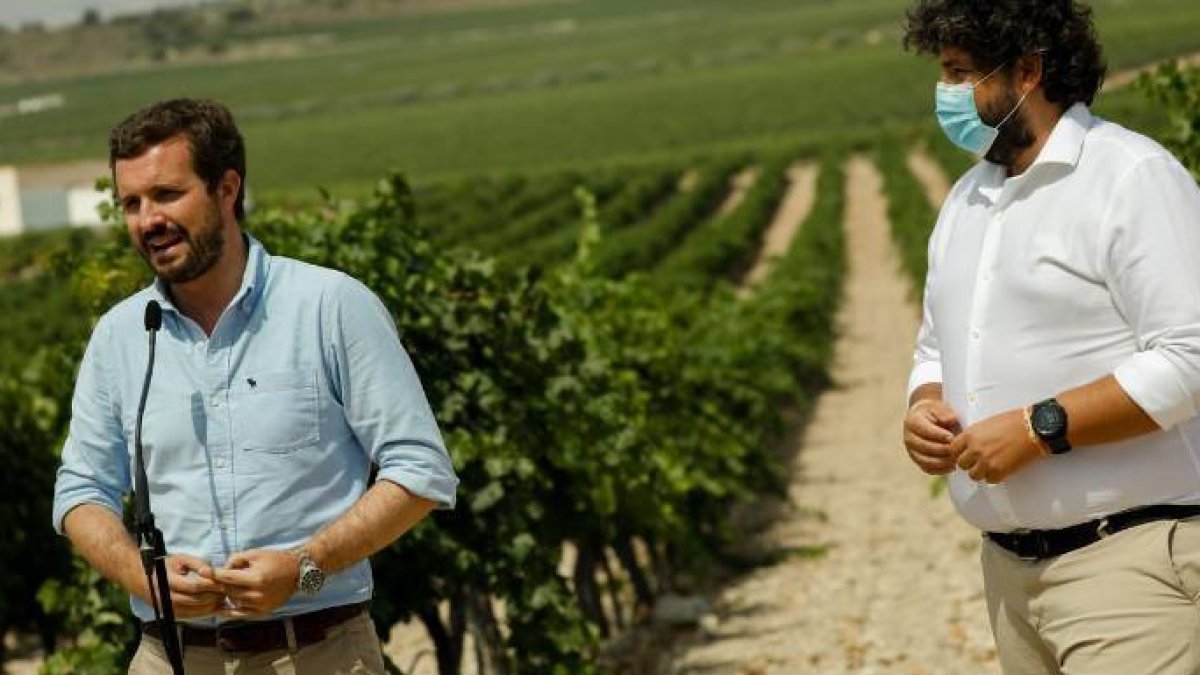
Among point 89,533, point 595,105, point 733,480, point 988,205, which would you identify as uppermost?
point 988,205

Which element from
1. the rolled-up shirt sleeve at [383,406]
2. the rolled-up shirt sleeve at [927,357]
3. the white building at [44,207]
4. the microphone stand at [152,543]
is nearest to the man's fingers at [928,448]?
the rolled-up shirt sleeve at [927,357]

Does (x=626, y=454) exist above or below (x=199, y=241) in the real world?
below

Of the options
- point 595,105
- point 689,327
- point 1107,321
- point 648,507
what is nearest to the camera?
point 1107,321

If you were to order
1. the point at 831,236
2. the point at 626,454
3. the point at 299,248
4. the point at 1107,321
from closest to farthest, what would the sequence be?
the point at 1107,321 < the point at 299,248 < the point at 626,454 < the point at 831,236

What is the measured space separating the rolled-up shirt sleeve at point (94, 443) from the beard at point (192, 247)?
0.22 metres

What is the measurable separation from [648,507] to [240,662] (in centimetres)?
541

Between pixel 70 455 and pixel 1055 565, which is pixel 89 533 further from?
pixel 1055 565

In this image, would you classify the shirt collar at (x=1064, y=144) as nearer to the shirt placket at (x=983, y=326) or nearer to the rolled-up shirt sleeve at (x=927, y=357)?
the shirt placket at (x=983, y=326)

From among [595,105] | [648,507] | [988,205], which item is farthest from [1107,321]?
[595,105]

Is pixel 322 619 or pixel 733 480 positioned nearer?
pixel 322 619

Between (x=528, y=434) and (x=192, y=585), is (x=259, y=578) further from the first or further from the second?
(x=528, y=434)

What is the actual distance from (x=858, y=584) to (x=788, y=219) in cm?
3948

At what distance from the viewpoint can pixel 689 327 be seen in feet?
46.1

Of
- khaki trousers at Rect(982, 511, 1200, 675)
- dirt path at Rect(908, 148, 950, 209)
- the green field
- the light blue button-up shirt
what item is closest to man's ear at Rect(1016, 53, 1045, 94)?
khaki trousers at Rect(982, 511, 1200, 675)
